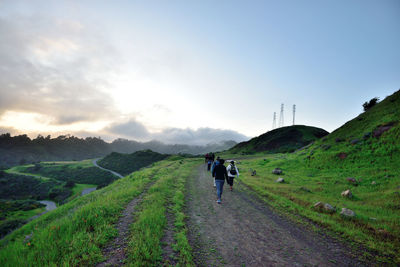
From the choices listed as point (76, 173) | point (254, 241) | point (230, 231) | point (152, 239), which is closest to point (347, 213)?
point (254, 241)

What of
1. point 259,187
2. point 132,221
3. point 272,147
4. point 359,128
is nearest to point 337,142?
point 359,128

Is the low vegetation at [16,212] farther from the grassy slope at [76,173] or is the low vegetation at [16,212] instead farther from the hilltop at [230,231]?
the hilltop at [230,231]

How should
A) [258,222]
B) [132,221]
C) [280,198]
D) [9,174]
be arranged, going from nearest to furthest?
[132,221]
[258,222]
[280,198]
[9,174]

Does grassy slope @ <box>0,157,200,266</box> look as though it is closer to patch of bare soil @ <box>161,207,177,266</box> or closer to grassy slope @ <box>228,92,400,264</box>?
patch of bare soil @ <box>161,207,177,266</box>

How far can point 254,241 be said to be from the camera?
6758mm

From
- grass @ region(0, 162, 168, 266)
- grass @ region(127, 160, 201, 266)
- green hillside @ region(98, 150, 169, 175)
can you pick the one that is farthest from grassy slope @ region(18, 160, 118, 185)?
grass @ region(127, 160, 201, 266)

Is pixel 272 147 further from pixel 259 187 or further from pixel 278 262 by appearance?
pixel 278 262

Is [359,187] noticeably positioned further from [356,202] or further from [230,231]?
[230,231]

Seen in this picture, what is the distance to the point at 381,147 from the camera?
19.2 metres

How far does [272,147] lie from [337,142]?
69.6 m

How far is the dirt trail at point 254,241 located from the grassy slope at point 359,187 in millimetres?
1650

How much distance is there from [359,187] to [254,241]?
14.2 m

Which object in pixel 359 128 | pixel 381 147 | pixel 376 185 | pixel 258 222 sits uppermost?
pixel 359 128

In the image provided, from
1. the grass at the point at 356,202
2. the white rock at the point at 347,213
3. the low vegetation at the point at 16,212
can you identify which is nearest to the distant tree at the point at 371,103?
the grass at the point at 356,202
